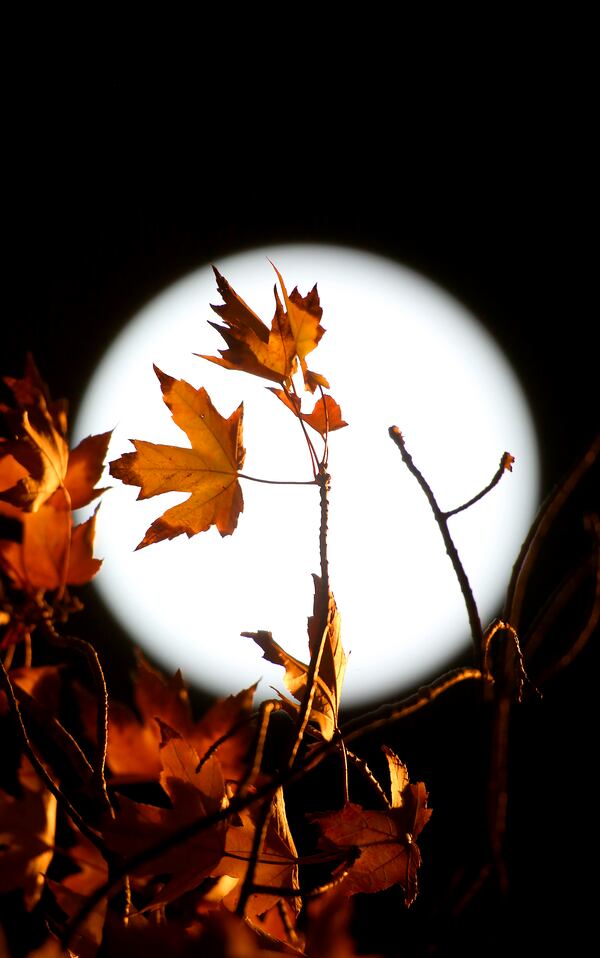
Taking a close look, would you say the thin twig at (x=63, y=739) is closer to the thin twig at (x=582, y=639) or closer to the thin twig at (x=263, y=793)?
the thin twig at (x=263, y=793)

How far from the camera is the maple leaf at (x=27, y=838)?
444mm

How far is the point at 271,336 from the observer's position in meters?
0.47

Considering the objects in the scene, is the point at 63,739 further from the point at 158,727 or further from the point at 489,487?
the point at 489,487

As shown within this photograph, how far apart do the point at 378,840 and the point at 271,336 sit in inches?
12.5

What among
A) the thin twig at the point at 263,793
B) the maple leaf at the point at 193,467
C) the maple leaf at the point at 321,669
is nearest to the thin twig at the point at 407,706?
the thin twig at the point at 263,793

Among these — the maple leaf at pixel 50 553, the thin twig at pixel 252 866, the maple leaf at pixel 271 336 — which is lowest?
the thin twig at pixel 252 866

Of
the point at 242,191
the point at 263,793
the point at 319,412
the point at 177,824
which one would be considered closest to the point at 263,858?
the point at 177,824

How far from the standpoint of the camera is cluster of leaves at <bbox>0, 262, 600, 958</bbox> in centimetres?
33

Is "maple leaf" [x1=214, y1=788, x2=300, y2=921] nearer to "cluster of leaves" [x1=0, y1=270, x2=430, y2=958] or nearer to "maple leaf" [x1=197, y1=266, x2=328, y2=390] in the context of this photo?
"cluster of leaves" [x1=0, y1=270, x2=430, y2=958]

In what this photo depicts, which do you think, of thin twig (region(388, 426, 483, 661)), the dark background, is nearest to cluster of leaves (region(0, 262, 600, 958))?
thin twig (region(388, 426, 483, 661))

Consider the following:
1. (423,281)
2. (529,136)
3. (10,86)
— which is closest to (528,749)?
(423,281)

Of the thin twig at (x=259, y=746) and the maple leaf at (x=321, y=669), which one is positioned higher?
the thin twig at (x=259, y=746)

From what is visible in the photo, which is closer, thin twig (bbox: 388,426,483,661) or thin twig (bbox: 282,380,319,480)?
thin twig (bbox: 388,426,483,661)

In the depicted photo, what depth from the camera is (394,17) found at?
5.87 feet
